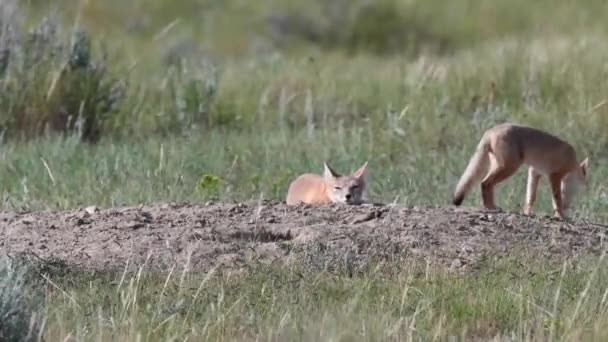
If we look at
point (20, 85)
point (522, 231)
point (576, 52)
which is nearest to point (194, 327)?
point (522, 231)

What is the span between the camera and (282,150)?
12.3 metres

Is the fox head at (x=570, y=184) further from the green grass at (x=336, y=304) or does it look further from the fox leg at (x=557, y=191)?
the green grass at (x=336, y=304)

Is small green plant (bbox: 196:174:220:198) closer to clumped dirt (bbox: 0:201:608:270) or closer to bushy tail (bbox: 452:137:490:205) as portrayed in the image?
clumped dirt (bbox: 0:201:608:270)

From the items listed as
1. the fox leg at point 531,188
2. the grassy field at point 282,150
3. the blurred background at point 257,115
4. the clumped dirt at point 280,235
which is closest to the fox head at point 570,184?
the fox leg at point 531,188

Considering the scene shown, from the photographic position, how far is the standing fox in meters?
8.73

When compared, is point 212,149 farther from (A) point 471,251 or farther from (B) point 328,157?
(A) point 471,251

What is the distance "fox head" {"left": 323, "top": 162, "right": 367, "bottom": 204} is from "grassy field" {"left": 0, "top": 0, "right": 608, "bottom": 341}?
85cm

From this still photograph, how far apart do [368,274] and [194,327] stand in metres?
1.24

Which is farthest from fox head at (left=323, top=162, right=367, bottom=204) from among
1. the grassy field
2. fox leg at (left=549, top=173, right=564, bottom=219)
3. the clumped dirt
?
fox leg at (left=549, top=173, right=564, bottom=219)

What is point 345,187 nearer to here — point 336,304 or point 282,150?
point 336,304

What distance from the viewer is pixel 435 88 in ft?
47.8

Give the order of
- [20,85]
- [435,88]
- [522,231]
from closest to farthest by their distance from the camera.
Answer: [522,231]
[20,85]
[435,88]

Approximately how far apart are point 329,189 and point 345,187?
0.15 meters

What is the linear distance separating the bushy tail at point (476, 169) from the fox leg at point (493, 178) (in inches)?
4.6
